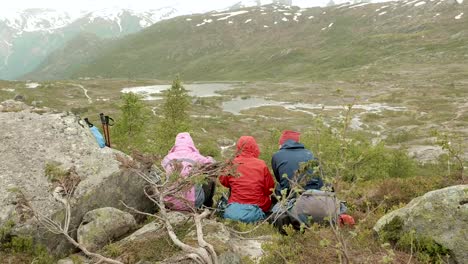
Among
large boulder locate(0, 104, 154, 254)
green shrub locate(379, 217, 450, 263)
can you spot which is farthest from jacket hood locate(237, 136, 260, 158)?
green shrub locate(379, 217, 450, 263)

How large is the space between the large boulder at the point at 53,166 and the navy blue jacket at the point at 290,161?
12.9 feet

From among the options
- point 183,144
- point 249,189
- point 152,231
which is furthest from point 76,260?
point 249,189

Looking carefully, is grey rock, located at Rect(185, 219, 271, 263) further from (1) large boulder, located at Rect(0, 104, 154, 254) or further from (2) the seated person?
(1) large boulder, located at Rect(0, 104, 154, 254)

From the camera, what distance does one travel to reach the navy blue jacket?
9.81 metres

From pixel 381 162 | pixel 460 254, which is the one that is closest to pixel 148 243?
pixel 460 254

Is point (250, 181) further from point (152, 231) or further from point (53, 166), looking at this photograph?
point (53, 166)

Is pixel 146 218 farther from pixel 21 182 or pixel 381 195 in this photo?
pixel 381 195

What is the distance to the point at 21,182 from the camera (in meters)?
9.27

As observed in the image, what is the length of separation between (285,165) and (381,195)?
4.55 meters

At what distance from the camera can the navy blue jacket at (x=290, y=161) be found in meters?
9.81

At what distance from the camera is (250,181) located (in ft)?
33.8

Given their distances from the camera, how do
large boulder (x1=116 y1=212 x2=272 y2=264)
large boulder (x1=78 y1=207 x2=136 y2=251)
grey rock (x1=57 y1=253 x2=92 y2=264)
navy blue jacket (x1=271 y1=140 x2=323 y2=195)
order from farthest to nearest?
navy blue jacket (x1=271 y1=140 x2=323 y2=195) → large boulder (x1=78 y1=207 x2=136 y2=251) → grey rock (x1=57 y1=253 x2=92 y2=264) → large boulder (x1=116 y1=212 x2=272 y2=264)

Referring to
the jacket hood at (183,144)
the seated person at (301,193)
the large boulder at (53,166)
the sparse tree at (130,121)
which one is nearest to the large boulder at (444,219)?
the seated person at (301,193)

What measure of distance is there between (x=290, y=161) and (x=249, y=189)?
149cm
